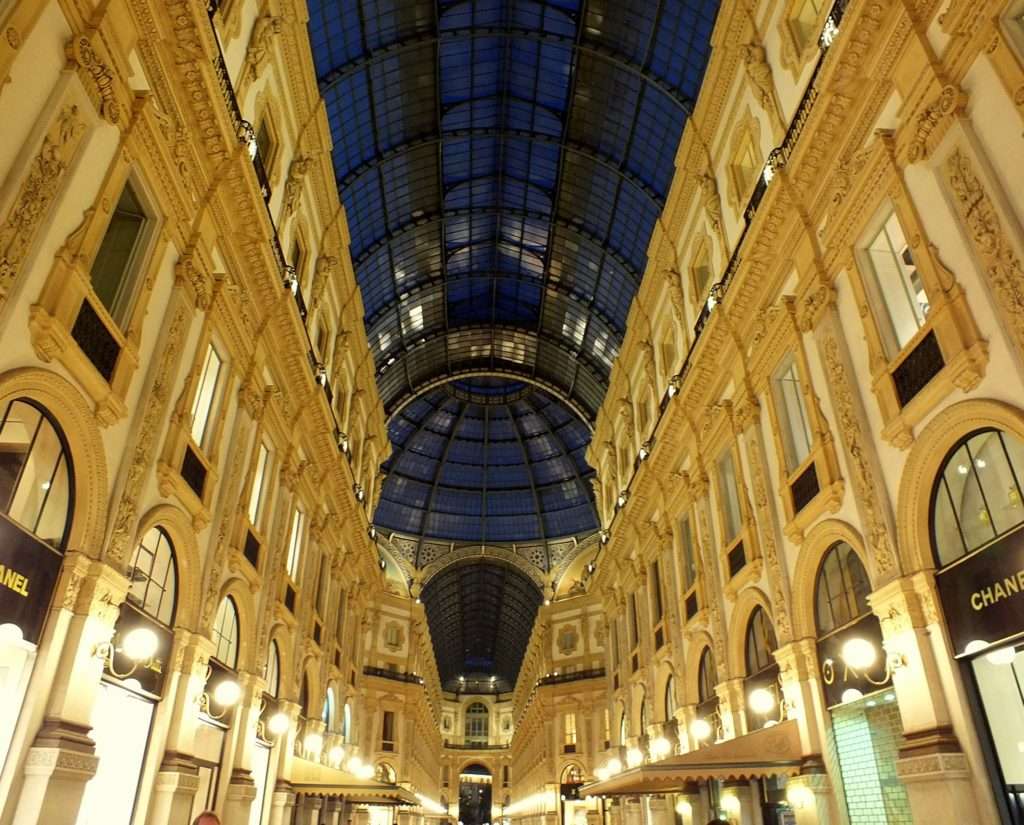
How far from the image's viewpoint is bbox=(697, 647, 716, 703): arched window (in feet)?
66.9

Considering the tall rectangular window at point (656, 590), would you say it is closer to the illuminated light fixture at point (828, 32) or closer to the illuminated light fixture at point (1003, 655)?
the illuminated light fixture at point (1003, 655)

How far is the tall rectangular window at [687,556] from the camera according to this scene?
2238 cm

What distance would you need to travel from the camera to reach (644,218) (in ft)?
101

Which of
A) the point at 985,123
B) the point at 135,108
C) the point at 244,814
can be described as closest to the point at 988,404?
the point at 985,123

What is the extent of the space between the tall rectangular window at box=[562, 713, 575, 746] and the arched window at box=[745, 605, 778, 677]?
30927mm

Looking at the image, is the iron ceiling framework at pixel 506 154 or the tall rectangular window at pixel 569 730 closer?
the iron ceiling framework at pixel 506 154

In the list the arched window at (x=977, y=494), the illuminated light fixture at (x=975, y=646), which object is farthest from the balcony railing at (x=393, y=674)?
the illuminated light fixture at (x=975, y=646)

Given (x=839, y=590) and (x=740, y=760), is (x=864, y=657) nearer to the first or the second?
(x=839, y=590)

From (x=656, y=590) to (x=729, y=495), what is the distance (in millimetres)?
8122

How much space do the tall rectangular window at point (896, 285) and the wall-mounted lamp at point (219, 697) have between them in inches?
550

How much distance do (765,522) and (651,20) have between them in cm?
1760

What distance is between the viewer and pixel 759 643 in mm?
17094

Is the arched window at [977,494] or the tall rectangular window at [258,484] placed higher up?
the tall rectangular window at [258,484]

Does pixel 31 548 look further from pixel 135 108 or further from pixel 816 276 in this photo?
pixel 816 276
